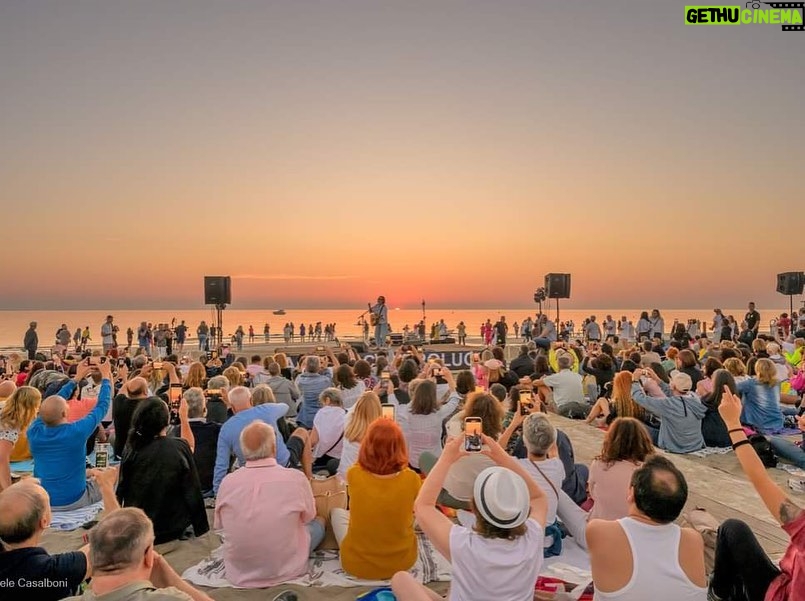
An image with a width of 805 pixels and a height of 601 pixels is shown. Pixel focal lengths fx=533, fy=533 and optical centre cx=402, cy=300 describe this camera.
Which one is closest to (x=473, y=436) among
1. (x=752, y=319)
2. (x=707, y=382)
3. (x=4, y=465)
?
(x=4, y=465)

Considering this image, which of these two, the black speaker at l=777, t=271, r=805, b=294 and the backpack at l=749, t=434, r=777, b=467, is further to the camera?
the black speaker at l=777, t=271, r=805, b=294

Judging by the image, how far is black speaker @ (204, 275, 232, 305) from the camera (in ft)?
53.8

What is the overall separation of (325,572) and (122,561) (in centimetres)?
208

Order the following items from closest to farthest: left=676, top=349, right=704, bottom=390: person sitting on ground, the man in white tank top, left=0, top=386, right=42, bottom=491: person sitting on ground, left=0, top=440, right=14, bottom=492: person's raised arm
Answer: the man in white tank top, left=0, top=440, right=14, bottom=492: person's raised arm, left=0, top=386, right=42, bottom=491: person sitting on ground, left=676, top=349, right=704, bottom=390: person sitting on ground

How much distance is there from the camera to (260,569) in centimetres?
346

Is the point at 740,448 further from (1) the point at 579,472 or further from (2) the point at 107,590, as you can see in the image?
(2) the point at 107,590

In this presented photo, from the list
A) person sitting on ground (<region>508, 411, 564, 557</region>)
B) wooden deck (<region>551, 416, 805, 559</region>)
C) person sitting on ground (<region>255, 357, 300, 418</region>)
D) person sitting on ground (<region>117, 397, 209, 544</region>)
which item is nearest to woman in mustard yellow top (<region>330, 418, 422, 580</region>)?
person sitting on ground (<region>508, 411, 564, 557</region>)

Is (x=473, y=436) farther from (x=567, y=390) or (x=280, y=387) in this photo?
(x=567, y=390)

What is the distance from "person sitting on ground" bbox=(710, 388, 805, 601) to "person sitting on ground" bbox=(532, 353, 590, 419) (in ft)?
19.3

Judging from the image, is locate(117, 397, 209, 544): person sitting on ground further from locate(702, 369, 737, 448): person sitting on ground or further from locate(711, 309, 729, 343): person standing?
locate(711, 309, 729, 343): person standing

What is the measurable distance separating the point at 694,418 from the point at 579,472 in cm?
319

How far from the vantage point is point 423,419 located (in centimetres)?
532

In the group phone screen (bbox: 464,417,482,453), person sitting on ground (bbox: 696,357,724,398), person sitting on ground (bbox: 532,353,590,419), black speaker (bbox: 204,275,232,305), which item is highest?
black speaker (bbox: 204,275,232,305)

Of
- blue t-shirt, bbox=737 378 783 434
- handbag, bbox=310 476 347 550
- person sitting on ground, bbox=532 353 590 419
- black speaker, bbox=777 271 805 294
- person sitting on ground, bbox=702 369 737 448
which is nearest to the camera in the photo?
handbag, bbox=310 476 347 550
